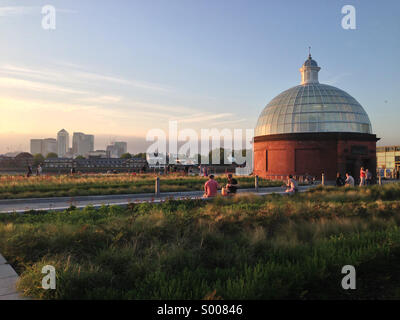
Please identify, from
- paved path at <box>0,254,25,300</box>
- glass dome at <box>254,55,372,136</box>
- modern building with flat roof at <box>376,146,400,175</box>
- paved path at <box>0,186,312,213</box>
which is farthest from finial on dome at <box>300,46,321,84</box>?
modern building with flat roof at <box>376,146,400,175</box>

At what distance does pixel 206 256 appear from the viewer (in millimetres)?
6641

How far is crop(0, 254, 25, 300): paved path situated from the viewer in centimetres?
491

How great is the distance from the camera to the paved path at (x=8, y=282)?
4.91 meters

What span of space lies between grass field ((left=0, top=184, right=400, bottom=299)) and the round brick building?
23.4m

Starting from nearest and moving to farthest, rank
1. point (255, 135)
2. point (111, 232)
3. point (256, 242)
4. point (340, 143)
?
point (256, 242) → point (111, 232) → point (340, 143) → point (255, 135)

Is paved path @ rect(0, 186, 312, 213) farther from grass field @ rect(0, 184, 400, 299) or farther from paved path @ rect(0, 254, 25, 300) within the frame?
paved path @ rect(0, 254, 25, 300)

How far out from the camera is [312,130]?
34.3 metres

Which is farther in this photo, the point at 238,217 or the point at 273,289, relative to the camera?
the point at 238,217

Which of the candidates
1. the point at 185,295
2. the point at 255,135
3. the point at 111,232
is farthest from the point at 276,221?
the point at 255,135

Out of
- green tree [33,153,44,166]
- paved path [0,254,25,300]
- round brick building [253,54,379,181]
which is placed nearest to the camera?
paved path [0,254,25,300]

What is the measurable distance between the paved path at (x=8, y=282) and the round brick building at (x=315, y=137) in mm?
31010

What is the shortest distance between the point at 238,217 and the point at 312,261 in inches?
173

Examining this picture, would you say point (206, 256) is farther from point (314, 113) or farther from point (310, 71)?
point (310, 71)
